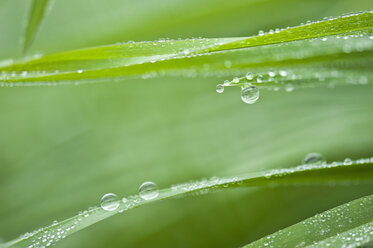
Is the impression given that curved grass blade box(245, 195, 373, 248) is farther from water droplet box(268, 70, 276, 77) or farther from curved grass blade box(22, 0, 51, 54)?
curved grass blade box(22, 0, 51, 54)

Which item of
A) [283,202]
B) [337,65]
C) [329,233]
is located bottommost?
[283,202]

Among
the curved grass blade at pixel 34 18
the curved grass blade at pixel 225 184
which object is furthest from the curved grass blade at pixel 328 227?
the curved grass blade at pixel 34 18

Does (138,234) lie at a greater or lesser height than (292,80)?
lesser

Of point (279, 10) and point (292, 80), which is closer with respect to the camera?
point (292, 80)

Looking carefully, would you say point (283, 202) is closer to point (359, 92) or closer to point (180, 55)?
point (359, 92)

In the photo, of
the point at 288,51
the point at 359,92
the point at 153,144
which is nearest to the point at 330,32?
the point at 288,51

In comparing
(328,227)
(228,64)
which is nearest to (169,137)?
(228,64)

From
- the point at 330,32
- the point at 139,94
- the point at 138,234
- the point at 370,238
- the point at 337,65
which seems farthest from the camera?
the point at 139,94
